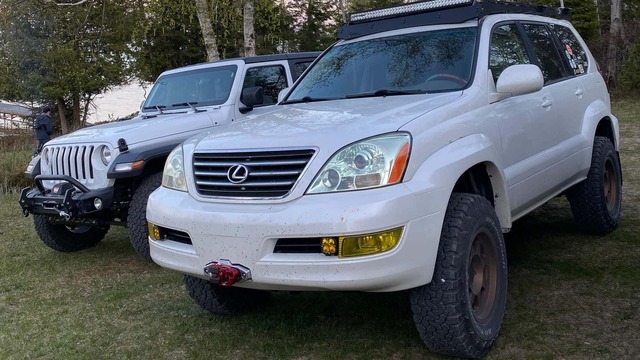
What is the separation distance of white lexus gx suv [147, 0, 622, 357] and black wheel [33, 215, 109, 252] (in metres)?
2.82

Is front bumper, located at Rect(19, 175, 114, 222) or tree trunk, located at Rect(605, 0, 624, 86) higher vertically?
front bumper, located at Rect(19, 175, 114, 222)

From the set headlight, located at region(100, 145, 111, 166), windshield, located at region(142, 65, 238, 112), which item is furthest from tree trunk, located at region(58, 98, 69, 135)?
headlight, located at region(100, 145, 111, 166)

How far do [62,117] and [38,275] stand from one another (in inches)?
904

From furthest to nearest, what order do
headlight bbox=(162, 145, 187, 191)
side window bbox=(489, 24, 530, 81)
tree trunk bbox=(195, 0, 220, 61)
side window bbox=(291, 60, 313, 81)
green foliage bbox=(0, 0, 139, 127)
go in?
green foliage bbox=(0, 0, 139, 127), tree trunk bbox=(195, 0, 220, 61), side window bbox=(291, 60, 313, 81), side window bbox=(489, 24, 530, 81), headlight bbox=(162, 145, 187, 191)

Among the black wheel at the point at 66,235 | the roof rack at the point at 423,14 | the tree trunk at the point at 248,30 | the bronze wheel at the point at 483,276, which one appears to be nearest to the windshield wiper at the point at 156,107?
the black wheel at the point at 66,235

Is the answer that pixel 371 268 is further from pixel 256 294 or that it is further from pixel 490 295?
pixel 256 294

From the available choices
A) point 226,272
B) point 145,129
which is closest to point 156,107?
point 145,129

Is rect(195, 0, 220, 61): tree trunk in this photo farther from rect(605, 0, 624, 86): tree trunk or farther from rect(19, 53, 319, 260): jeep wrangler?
rect(605, 0, 624, 86): tree trunk

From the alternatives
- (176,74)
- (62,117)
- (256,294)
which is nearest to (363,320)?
(256,294)

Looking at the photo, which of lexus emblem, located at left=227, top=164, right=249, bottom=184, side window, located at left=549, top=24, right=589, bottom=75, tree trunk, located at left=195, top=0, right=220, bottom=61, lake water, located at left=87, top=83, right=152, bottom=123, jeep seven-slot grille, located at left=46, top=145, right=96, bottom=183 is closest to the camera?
lexus emblem, located at left=227, top=164, right=249, bottom=184

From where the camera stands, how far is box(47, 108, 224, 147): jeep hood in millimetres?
5496

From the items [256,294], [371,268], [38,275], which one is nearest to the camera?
[371,268]

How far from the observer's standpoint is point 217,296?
4027 mm

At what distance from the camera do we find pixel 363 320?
13.1 ft
